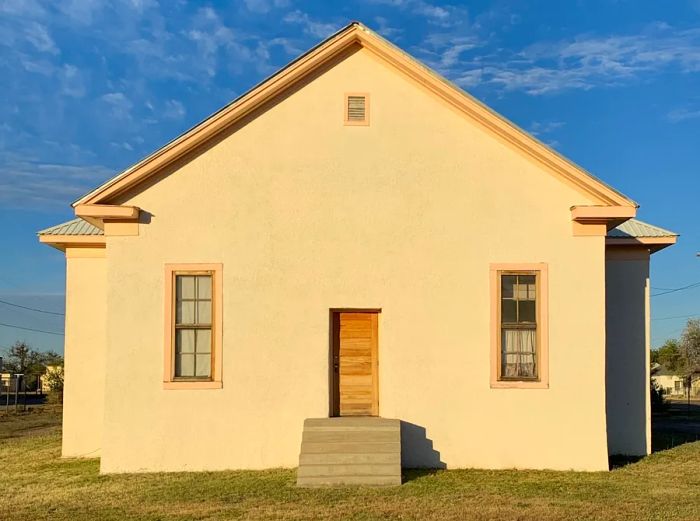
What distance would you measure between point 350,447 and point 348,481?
56 cm

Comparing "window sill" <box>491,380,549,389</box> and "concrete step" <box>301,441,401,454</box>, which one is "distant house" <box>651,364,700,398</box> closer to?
"window sill" <box>491,380,549,389</box>

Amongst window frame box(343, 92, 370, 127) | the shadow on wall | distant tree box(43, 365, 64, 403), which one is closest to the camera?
the shadow on wall

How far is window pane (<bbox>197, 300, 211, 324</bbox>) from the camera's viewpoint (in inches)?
527

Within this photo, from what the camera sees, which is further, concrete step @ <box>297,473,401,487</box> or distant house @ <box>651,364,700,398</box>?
distant house @ <box>651,364,700,398</box>

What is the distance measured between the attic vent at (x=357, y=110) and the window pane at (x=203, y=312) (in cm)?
395


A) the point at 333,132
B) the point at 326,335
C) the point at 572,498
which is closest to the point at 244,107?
the point at 333,132

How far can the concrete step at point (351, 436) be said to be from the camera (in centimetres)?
1233

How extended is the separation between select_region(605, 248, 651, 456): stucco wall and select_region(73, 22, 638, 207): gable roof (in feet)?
9.59

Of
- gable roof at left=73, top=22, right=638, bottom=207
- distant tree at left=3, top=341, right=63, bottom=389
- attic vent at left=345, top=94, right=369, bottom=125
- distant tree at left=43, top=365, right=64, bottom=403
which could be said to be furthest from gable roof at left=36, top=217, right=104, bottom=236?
distant tree at left=3, top=341, right=63, bottom=389

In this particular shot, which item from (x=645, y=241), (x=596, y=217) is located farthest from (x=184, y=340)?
(x=645, y=241)

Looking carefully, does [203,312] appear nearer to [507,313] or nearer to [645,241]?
[507,313]

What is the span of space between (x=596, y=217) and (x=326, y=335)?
4.93 meters

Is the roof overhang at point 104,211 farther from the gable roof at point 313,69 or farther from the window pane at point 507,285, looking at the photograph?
the window pane at point 507,285

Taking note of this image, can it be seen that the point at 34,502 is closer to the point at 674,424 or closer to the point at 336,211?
the point at 336,211
